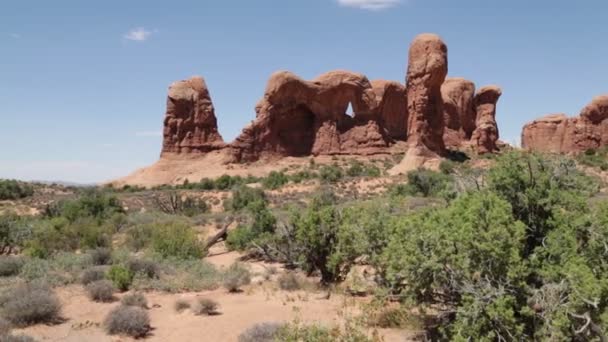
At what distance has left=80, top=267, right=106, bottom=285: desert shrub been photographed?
1169 centimetres

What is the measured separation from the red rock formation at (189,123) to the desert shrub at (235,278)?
1528 inches

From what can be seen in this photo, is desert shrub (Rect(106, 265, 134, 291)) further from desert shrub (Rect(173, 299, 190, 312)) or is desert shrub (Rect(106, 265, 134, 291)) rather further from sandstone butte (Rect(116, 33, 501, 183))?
sandstone butte (Rect(116, 33, 501, 183))

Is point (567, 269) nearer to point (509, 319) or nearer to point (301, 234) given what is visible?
point (509, 319)

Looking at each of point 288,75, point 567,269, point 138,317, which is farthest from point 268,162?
point 567,269

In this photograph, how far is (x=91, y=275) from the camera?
1184cm

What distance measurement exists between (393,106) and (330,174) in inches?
629

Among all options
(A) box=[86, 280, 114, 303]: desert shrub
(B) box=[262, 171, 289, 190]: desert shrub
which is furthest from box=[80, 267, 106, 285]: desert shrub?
(B) box=[262, 171, 289, 190]: desert shrub

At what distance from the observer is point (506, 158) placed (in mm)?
7266

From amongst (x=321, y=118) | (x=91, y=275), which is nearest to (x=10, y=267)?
(x=91, y=275)

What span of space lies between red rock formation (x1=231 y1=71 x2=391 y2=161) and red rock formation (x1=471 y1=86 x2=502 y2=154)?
920cm

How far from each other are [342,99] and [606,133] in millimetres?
28671

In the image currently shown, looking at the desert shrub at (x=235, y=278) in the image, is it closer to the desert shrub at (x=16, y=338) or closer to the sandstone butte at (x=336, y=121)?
the desert shrub at (x=16, y=338)

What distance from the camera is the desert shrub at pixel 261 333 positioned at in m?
7.47

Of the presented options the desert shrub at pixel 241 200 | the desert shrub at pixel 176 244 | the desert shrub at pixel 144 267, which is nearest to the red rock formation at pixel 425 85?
the desert shrub at pixel 241 200
